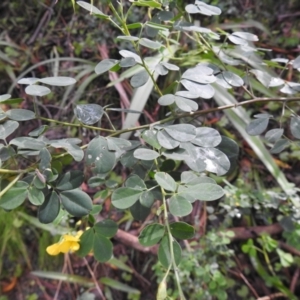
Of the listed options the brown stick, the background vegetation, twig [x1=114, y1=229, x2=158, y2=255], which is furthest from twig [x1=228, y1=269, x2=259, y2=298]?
twig [x1=114, y1=229, x2=158, y2=255]

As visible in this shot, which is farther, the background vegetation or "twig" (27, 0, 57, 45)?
"twig" (27, 0, 57, 45)

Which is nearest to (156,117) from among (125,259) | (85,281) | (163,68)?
(125,259)

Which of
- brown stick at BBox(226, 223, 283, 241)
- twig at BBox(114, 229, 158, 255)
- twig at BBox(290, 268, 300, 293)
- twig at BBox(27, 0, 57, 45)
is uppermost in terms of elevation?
twig at BBox(27, 0, 57, 45)

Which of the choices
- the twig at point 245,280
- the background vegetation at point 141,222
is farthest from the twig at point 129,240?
the twig at point 245,280

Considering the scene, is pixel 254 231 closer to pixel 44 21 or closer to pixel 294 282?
pixel 294 282

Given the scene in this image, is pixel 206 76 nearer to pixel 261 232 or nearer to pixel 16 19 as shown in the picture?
Answer: pixel 261 232

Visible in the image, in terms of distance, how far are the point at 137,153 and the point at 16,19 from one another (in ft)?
5.67

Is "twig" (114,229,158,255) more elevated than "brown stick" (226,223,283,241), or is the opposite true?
"brown stick" (226,223,283,241)

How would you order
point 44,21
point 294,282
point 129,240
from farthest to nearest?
point 44,21, point 129,240, point 294,282

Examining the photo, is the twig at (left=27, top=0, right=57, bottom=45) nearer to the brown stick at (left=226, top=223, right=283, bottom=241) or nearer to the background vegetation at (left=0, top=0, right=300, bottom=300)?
the background vegetation at (left=0, top=0, right=300, bottom=300)

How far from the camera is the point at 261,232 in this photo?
44.7 inches

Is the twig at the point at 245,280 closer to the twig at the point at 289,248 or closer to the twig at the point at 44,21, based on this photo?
the twig at the point at 289,248

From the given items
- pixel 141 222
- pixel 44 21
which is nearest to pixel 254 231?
pixel 141 222

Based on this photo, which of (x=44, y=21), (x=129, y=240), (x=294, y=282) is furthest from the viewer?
(x=44, y=21)
